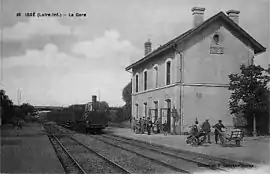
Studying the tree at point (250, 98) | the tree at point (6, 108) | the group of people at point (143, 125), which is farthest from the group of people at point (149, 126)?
the tree at point (6, 108)

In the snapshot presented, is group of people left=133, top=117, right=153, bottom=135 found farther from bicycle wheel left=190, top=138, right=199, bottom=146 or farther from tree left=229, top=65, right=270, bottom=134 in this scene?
bicycle wheel left=190, top=138, right=199, bottom=146

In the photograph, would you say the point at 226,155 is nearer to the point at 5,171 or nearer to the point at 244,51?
the point at 5,171

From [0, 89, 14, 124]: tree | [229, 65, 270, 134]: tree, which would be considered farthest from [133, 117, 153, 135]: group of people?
[0, 89, 14, 124]: tree

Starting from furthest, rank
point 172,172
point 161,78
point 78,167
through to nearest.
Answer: point 161,78 → point 78,167 → point 172,172

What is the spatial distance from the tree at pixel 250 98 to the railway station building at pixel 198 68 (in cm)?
49

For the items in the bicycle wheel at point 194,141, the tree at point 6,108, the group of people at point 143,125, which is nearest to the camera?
the tree at point 6,108

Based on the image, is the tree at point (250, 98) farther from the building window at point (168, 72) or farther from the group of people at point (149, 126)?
the group of people at point (149, 126)

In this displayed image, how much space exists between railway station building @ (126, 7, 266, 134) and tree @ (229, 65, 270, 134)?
1.62 feet

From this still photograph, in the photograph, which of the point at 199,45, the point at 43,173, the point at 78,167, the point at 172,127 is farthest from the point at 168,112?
the point at 43,173

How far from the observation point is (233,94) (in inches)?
735

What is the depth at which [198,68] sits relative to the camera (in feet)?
64.8

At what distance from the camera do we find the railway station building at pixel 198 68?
18109 millimetres

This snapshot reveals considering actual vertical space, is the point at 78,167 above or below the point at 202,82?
below

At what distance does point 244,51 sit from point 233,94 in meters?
2.22
